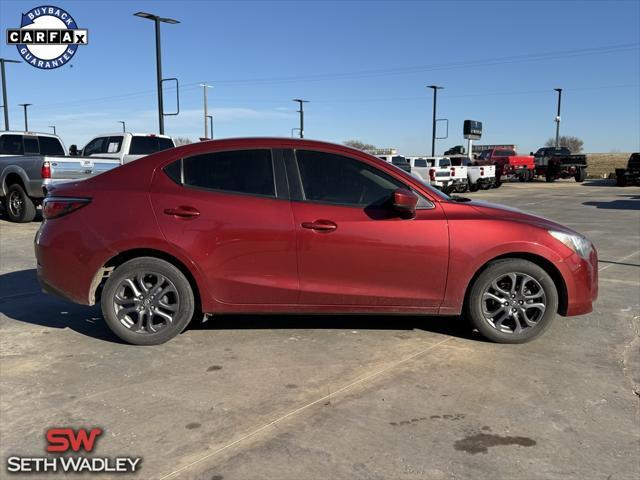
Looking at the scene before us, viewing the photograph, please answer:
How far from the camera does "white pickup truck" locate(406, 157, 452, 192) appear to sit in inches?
979

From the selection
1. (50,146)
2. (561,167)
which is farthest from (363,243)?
(561,167)

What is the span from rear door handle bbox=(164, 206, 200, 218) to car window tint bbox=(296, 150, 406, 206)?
0.91 metres

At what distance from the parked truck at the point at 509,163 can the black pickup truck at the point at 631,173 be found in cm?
619

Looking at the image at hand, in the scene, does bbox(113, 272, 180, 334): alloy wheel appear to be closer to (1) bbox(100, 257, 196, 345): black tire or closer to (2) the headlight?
(1) bbox(100, 257, 196, 345): black tire

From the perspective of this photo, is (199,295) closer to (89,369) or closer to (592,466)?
(89,369)

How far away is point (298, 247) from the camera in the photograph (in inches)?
168

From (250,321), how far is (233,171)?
5.02 feet

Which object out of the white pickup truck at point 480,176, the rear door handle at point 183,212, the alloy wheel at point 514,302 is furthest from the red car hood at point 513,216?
the white pickup truck at point 480,176

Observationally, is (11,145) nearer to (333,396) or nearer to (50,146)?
(50,146)

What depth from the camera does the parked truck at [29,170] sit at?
11.2 m

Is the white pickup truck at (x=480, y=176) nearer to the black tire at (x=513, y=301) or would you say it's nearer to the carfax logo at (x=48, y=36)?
the carfax logo at (x=48, y=36)

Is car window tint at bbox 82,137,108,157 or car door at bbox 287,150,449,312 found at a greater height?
car window tint at bbox 82,137,108,157

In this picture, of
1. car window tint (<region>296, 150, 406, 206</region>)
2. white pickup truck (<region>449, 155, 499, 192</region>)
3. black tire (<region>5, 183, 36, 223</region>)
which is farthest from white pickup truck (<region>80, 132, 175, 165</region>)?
white pickup truck (<region>449, 155, 499, 192</region>)

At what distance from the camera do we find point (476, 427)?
317 cm
